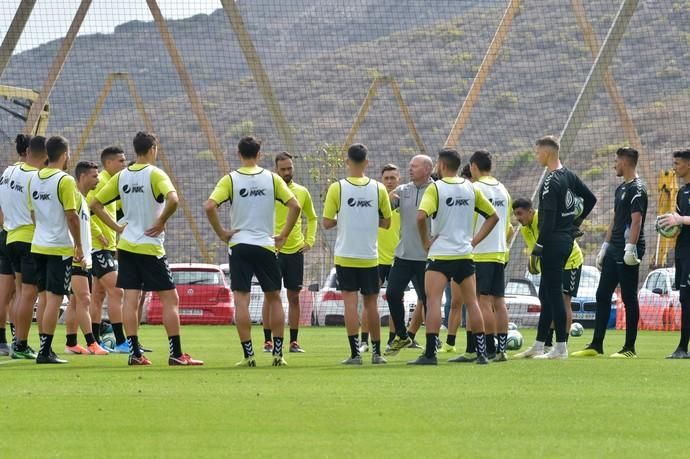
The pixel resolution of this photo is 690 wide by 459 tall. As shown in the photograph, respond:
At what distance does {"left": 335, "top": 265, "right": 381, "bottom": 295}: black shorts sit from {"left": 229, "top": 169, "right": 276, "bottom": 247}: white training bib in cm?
101

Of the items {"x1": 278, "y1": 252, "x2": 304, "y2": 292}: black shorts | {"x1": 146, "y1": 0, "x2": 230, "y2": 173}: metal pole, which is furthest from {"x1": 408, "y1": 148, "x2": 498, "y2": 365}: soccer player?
{"x1": 146, "y1": 0, "x2": 230, "y2": 173}: metal pole

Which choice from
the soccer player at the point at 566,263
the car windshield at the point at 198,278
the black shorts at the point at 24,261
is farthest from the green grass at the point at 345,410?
the car windshield at the point at 198,278

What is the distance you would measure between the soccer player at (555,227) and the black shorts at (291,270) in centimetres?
352

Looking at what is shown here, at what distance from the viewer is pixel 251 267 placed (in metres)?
13.5

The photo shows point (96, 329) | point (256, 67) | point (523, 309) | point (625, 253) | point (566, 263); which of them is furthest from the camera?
point (523, 309)

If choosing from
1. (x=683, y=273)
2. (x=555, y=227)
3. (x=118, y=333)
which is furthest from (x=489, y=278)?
(x=118, y=333)

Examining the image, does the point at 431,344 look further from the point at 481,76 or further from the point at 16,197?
the point at 481,76

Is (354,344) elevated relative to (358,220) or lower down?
lower down

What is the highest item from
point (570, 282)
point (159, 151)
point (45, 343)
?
point (159, 151)

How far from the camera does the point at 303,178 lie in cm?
2414

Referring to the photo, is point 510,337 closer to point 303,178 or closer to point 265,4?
point 303,178

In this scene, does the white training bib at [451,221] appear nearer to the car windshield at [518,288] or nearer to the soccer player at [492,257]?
the soccer player at [492,257]

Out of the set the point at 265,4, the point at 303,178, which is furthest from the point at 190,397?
the point at 265,4

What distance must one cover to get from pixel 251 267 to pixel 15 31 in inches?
477
